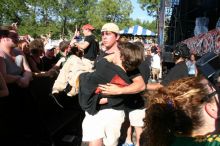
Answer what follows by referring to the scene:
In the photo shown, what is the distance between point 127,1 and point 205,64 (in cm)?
4526

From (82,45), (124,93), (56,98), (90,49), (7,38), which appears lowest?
(56,98)

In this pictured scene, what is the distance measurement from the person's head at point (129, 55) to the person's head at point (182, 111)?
77.7 inches

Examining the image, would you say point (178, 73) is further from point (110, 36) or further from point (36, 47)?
point (36, 47)

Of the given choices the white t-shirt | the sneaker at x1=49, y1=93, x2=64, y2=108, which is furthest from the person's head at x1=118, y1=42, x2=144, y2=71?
the white t-shirt

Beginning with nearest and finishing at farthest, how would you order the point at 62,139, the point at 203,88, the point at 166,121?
the point at 203,88, the point at 166,121, the point at 62,139

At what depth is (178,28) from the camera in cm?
1631

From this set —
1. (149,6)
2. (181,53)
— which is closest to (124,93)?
(181,53)

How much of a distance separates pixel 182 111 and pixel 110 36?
10.5ft

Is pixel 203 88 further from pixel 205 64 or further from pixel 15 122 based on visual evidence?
pixel 15 122

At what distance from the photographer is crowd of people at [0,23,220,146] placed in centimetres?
159

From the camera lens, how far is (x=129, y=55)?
3.72m

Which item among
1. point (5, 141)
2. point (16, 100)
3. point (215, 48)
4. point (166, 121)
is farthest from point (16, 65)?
point (166, 121)

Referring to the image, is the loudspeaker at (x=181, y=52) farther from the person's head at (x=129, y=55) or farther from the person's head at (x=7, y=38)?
the person's head at (x=7, y=38)

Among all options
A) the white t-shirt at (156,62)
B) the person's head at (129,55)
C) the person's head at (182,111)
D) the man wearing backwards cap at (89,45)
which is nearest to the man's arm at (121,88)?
the person's head at (129,55)
